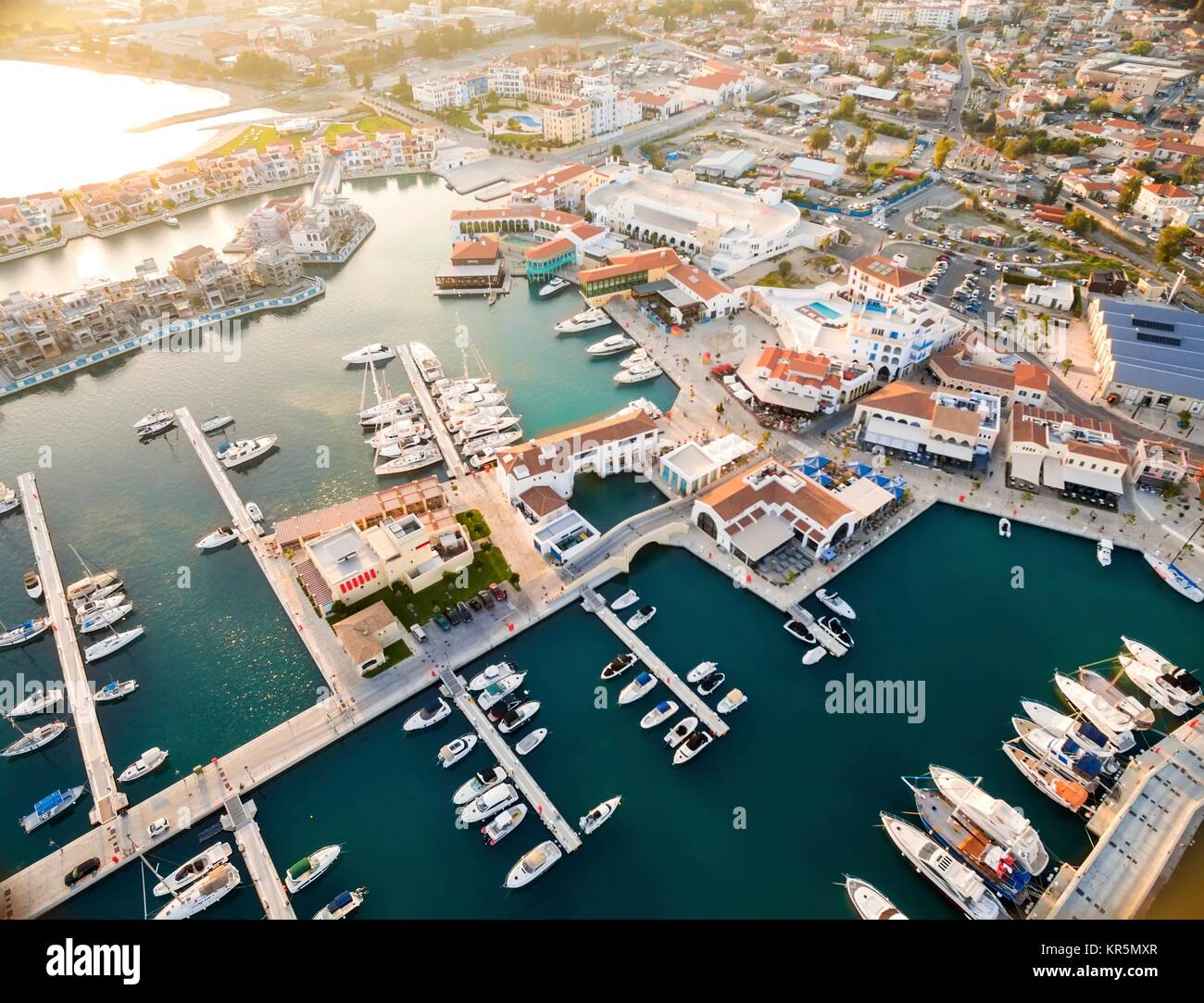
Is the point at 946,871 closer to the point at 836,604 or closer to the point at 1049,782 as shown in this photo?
the point at 1049,782

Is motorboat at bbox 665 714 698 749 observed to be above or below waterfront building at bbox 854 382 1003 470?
below

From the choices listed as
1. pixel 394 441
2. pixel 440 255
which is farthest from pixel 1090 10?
pixel 394 441

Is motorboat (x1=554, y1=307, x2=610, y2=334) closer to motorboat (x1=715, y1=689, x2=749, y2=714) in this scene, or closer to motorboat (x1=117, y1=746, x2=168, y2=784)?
motorboat (x1=715, y1=689, x2=749, y2=714)

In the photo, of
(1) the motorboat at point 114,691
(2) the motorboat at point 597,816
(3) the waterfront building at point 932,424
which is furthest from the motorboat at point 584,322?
(2) the motorboat at point 597,816

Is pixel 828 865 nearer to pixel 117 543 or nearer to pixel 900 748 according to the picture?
pixel 900 748

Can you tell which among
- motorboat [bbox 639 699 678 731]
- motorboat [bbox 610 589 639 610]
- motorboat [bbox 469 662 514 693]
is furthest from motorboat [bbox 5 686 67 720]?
motorboat [bbox 639 699 678 731]

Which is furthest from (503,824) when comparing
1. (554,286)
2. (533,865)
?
(554,286)

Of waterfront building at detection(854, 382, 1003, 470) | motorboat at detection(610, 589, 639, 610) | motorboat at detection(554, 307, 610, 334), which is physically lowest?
motorboat at detection(610, 589, 639, 610)
